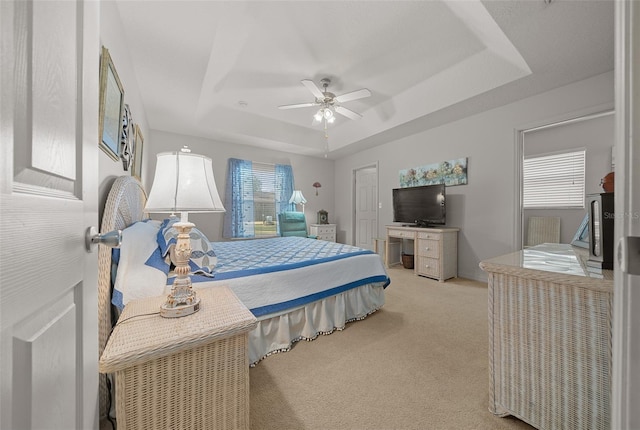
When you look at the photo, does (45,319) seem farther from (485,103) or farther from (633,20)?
(485,103)

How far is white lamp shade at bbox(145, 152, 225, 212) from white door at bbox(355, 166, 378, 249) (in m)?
4.44

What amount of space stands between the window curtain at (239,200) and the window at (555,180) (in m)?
5.25

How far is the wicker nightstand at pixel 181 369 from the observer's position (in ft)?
2.66

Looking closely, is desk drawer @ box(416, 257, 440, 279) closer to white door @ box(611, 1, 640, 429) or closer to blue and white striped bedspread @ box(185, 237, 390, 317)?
blue and white striped bedspread @ box(185, 237, 390, 317)

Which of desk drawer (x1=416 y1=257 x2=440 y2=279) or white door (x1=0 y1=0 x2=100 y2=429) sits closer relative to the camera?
white door (x1=0 y1=0 x2=100 y2=429)

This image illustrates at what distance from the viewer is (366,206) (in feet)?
18.2

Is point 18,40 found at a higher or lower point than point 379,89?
lower

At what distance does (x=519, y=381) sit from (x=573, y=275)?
22.7 inches

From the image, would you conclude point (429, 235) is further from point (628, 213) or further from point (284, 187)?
point (628, 213)

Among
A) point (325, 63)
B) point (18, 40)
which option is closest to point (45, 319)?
point (18, 40)

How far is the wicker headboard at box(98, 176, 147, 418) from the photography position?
45.9 inches

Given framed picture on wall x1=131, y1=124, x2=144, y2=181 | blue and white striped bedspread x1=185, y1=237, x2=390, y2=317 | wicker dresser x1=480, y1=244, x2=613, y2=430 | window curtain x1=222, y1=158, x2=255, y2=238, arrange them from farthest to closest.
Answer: window curtain x1=222, y1=158, x2=255, y2=238 → framed picture on wall x1=131, y1=124, x2=144, y2=181 → blue and white striped bedspread x1=185, y1=237, x2=390, y2=317 → wicker dresser x1=480, y1=244, x2=613, y2=430

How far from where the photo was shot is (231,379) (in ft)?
3.22

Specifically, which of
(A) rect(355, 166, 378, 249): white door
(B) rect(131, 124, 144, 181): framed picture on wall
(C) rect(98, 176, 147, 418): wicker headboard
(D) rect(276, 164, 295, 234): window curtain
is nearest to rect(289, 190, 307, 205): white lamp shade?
(D) rect(276, 164, 295, 234): window curtain
